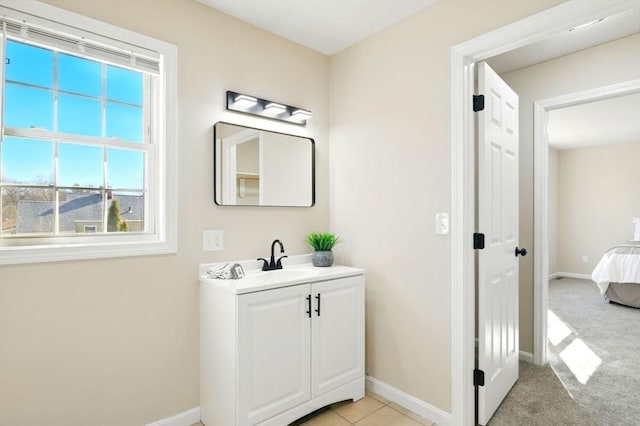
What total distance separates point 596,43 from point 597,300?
3.94 meters

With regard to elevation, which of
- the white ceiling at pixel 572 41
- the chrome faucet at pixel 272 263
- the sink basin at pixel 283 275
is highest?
the white ceiling at pixel 572 41

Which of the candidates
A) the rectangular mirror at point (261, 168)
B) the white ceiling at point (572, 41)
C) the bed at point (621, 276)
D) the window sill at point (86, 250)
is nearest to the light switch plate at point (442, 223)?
the rectangular mirror at point (261, 168)

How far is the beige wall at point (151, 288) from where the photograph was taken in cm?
166

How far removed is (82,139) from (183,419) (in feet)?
5.50

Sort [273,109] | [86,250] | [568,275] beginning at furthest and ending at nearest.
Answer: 1. [568,275]
2. [273,109]
3. [86,250]

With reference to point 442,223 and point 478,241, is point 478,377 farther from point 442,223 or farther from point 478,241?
point 442,223

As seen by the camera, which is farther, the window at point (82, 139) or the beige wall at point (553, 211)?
the beige wall at point (553, 211)

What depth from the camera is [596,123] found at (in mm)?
5016

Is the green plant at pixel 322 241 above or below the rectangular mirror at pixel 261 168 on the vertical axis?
below

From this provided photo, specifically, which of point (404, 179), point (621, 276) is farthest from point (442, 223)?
point (621, 276)

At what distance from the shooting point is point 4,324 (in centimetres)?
159

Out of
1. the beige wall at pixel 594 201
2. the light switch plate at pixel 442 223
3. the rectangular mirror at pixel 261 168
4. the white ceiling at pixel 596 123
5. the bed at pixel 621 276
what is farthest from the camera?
the beige wall at pixel 594 201

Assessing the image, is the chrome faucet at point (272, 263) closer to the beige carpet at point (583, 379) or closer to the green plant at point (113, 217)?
the green plant at point (113, 217)

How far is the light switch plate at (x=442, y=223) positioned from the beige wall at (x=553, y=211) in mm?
5900
